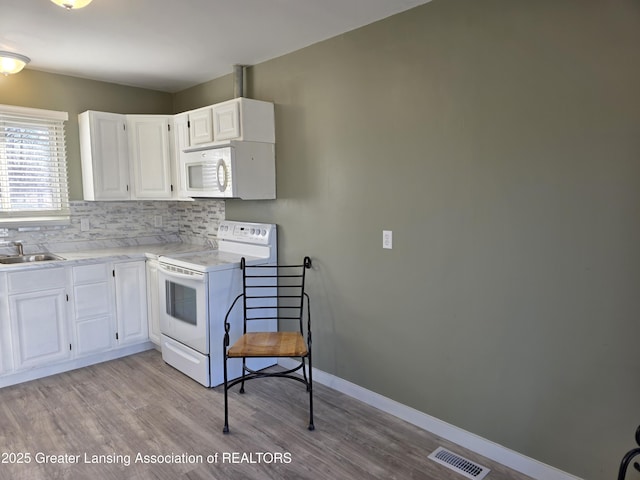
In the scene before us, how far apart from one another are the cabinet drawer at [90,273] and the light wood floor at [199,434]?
0.75 m

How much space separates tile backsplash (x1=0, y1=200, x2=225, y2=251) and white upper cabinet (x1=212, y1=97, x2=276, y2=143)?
0.89m

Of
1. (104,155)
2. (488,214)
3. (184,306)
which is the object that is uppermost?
(104,155)

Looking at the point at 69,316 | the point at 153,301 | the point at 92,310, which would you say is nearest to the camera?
the point at 69,316

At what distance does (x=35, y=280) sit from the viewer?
306 cm

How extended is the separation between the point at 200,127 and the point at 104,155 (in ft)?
3.26

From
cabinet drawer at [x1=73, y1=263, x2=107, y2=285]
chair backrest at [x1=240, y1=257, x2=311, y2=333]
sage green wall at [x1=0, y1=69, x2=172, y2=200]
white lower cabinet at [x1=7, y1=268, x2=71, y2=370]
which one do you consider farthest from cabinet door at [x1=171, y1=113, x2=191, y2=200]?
white lower cabinet at [x1=7, y1=268, x2=71, y2=370]

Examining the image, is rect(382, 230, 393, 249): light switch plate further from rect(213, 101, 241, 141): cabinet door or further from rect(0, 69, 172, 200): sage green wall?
rect(0, 69, 172, 200): sage green wall

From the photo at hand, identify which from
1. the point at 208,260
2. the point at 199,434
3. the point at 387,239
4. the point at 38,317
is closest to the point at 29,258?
the point at 38,317

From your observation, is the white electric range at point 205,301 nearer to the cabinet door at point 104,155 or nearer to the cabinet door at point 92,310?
the cabinet door at point 92,310

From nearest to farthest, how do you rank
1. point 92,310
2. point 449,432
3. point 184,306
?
point 449,432 < point 184,306 < point 92,310

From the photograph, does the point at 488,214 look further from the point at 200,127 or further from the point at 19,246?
the point at 19,246

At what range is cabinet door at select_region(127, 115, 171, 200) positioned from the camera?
378 cm

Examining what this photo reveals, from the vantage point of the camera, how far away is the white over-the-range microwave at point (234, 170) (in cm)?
302

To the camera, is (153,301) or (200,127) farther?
(153,301)
